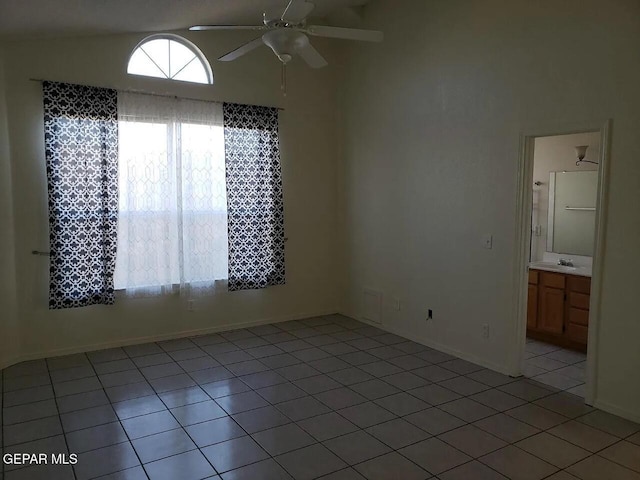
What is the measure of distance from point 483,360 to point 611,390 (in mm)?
1078

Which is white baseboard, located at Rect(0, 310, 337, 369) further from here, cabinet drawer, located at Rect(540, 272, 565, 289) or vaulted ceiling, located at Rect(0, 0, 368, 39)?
vaulted ceiling, located at Rect(0, 0, 368, 39)

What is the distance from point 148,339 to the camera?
4.86 metres

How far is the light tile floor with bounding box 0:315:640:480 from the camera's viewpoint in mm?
2689

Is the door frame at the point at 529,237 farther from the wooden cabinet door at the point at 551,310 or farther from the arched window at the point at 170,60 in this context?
the arched window at the point at 170,60

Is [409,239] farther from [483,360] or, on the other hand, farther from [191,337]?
[191,337]

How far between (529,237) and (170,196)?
3304 mm

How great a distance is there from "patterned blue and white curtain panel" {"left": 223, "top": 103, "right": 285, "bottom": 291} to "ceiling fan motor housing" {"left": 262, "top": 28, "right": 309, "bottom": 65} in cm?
219

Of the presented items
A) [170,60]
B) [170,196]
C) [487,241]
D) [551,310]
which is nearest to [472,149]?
[487,241]

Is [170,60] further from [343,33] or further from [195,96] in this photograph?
[343,33]

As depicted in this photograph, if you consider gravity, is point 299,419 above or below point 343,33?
below

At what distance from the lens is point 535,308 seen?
16.4ft

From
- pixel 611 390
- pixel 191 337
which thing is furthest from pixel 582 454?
pixel 191 337

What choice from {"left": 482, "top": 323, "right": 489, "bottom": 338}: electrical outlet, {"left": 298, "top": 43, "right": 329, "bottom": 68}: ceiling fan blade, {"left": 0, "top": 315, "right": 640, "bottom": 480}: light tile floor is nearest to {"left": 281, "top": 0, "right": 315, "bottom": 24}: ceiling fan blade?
{"left": 298, "top": 43, "right": 329, "bottom": 68}: ceiling fan blade

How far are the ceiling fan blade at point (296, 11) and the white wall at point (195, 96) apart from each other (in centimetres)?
241
